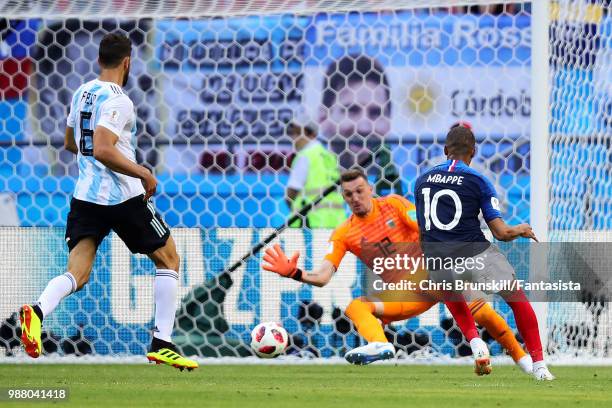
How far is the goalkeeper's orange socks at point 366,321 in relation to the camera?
22.5 feet

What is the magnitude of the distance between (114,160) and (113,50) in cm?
59

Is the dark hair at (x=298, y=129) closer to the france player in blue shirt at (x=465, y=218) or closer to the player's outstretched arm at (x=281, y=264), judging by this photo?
the player's outstretched arm at (x=281, y=264)

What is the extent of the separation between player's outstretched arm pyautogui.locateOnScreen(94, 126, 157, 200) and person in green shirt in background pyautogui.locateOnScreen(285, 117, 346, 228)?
3.20 metres

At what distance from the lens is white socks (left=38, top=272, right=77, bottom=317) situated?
236 inches

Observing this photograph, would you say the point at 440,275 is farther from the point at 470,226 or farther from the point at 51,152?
the point at 51,152

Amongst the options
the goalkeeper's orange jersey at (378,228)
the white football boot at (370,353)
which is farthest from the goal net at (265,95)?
the white football boot at (370,353)

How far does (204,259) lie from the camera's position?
26.7 feet

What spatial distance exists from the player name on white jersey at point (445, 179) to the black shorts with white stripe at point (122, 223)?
1312 mm

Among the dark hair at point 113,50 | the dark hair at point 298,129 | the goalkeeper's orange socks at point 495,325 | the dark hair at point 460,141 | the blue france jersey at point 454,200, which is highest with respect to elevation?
the dark hair at point 113,50

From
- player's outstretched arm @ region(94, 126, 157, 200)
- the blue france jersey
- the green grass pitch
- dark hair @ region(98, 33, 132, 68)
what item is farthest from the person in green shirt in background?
player's outstretched arm @ region(94, 126, 157, 200)

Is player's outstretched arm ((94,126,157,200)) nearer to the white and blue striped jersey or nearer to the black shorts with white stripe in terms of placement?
the white and blue striped jersey

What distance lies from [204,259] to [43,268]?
0.95 m

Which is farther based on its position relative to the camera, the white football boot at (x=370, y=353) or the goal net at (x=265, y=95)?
the goal net at (x=265, y=95)

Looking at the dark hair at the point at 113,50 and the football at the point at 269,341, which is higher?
the dark hair at the point at 113,50
